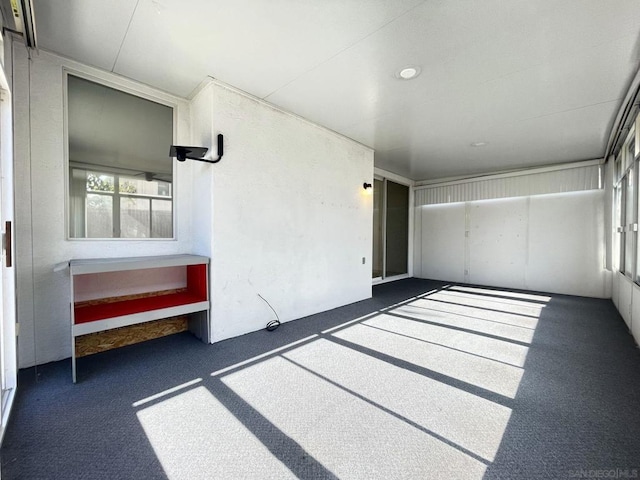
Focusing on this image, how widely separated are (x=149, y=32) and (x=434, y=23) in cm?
222

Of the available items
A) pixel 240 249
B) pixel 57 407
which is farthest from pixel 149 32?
pixel 57 407

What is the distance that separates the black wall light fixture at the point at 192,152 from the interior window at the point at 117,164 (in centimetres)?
58

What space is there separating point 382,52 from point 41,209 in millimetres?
3280

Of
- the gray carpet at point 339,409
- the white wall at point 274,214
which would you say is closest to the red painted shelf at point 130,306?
the white wall at point 274,214

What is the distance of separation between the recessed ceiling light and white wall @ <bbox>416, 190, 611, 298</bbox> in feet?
16.4

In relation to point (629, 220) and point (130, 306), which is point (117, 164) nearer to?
point (130, 306)

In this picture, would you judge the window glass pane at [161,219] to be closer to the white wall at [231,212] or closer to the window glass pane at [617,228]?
the white wall at [231,212]

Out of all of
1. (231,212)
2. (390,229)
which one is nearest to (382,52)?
(231,212)

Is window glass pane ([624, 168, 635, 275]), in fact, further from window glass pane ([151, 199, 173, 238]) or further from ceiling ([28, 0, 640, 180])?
window glass pane ([151, 199, 173, 238])

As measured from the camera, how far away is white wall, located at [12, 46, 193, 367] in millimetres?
2338

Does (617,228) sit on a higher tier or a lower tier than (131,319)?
higher

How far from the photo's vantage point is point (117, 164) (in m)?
2.87

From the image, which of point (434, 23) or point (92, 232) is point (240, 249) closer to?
point (92, 232)

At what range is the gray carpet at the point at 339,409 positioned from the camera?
1426 millimetres
